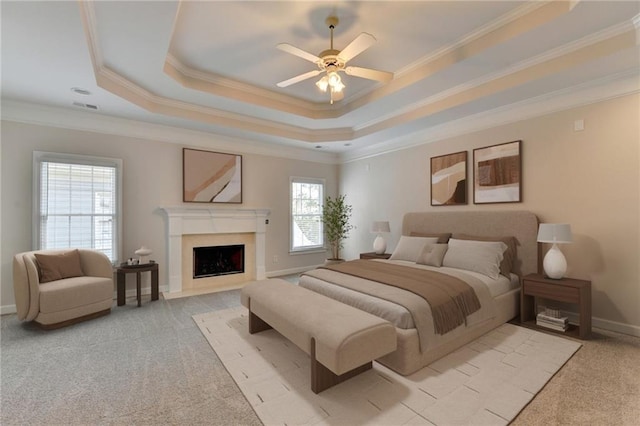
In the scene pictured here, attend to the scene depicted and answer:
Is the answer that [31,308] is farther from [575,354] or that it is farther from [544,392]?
[575,354]

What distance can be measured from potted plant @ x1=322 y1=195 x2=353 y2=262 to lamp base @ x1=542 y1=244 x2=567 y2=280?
11.7ft

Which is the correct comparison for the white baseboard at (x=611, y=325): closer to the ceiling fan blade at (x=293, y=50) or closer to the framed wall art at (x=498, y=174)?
the framed wall art at (x=498, y=174)

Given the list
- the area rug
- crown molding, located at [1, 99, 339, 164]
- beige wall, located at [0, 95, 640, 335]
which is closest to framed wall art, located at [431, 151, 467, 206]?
beige wall, located at [0, 95, 640, 335]

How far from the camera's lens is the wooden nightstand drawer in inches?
117

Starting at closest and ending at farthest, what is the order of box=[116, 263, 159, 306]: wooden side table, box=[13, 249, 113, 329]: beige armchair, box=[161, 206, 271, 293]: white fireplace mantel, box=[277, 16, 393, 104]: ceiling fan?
box=[277, 16, 393, 104]: ceiling fan
box=[13, 249, 113, 329]: beige armchair
box=[116, 263, 159, 306]: wooden side table
box=[161, 206, 271, 293]: white fireplace mantel

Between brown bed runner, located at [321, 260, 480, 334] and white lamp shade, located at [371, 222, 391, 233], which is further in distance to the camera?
white lamp shade, located at [371, 222, 391, 233]

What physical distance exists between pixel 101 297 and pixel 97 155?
2130 mm

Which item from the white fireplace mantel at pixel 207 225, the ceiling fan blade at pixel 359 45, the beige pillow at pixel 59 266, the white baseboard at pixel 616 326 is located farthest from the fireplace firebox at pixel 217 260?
the white baseboard at pixel 616 326

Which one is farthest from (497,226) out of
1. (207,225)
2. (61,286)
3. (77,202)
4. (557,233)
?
(77,202)

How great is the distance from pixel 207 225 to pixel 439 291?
4063mm

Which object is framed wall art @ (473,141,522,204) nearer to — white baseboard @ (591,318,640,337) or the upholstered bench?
white baseboard @ (591,318,640,337)

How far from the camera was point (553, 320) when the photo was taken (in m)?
3.13

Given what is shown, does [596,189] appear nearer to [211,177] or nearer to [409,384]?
[409,384]

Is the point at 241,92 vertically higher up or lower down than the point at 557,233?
higher up
